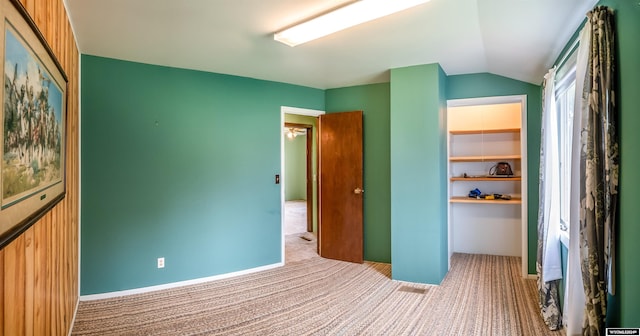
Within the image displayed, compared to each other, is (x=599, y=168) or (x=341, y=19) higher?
(x=341, y=19)

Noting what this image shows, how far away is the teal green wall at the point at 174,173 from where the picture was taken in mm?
3248

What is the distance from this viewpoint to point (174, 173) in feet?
11.8

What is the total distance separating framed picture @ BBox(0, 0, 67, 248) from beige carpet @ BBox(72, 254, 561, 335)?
A: 1.54 meters

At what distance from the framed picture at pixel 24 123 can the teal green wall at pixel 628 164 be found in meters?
2.42

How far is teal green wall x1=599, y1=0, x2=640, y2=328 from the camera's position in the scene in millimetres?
1457

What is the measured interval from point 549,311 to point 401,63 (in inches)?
105

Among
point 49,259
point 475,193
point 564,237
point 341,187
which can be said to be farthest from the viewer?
point 475,193

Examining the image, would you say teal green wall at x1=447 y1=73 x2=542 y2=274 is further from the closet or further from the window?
the window

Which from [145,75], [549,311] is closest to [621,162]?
[549,311]

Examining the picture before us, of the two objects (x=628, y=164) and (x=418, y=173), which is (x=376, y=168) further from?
(x=628, y=164)

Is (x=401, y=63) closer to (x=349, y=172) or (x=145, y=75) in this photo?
(x=349, y=172)

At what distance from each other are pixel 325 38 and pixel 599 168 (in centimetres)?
217

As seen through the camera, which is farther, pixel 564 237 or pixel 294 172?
pixel 294 172

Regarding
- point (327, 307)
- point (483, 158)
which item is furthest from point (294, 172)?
point (327, 307)
